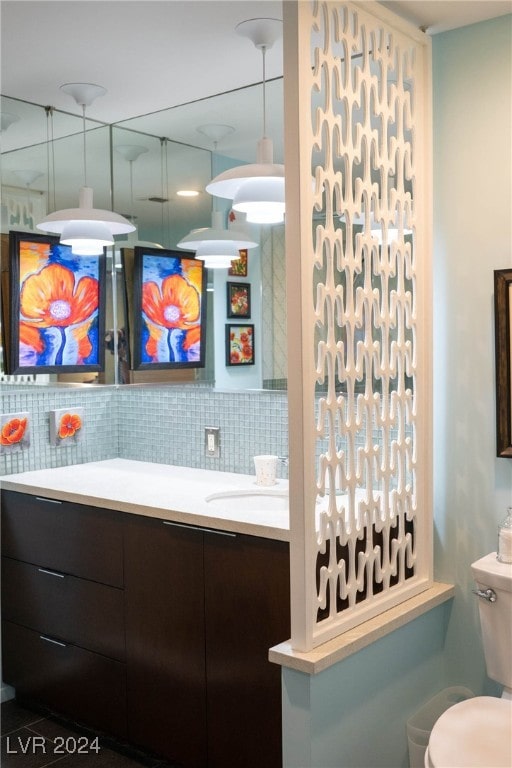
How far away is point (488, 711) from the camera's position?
2.08 m

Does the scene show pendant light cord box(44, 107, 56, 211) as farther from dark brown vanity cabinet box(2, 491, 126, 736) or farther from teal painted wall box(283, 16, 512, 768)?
teal painted wall box(283, 16, 512, 768)

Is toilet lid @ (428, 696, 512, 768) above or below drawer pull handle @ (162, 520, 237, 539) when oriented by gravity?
below

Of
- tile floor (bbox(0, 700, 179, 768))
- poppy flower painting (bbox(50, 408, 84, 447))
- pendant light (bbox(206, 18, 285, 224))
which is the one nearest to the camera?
pendant light (bbox(206, 18, 285, 224))

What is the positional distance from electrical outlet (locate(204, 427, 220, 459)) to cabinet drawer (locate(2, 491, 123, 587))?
681 mm

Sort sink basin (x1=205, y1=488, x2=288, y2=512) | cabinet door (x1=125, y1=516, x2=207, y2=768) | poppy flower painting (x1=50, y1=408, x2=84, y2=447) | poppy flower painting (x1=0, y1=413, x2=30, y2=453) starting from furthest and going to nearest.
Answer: poppy flower painting (x1=50, y1=408, x2=84, y2=447) < poppy flower painting (x1=0, y1=413, x2=30, y2=453) < sink basin (x1=205, y1=488, x2=288, y2=512) < cabinet door (x1=125, y1=516, x2=207, y2=768)

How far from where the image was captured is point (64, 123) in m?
3.18

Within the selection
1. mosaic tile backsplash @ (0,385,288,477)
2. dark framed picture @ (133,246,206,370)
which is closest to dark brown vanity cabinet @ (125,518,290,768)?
mosaic tile backsplash @ (0,385,288,477)

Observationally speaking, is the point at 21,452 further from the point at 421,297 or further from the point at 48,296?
the point at 421,297

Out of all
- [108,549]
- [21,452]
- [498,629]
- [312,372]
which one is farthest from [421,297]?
[21,452]

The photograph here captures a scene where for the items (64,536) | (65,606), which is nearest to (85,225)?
(64,536)

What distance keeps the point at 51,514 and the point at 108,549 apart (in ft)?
1.14

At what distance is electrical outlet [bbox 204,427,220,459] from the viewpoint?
3380 mm

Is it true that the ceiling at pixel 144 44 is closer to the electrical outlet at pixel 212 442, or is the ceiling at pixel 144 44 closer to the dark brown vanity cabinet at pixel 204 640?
the electrical outlet at pixel 212 442

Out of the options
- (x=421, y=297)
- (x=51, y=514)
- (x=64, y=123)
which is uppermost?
(x=64, y=123)
